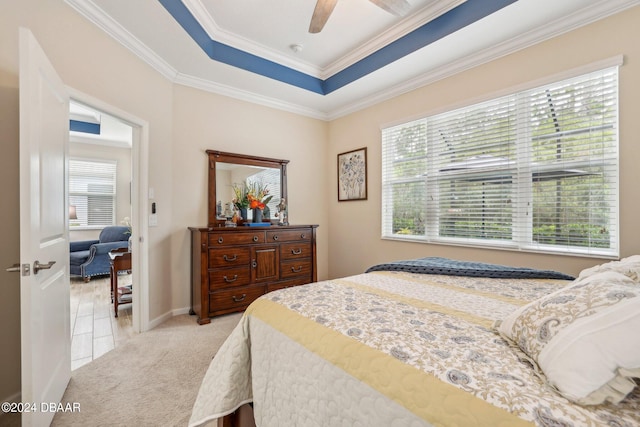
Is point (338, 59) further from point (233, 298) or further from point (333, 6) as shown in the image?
point (233, 298)

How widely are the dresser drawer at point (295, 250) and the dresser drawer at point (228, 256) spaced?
1.52ft

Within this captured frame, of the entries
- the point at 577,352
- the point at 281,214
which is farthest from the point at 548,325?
the point at 281,214

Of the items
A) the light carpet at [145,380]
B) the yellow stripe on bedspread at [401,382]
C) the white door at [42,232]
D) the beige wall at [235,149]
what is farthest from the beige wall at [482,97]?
the white door at [42,232]

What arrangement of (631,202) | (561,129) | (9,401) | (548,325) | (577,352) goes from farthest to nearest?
(561,129), (631,202), (9,401), (548,325), (577,352)

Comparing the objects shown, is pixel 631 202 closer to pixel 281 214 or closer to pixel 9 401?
pixel 281 214

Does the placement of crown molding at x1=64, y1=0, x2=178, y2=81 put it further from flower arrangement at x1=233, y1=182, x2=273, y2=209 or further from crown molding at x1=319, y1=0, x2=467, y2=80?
crown molding at x1=319, y1=0, x2=467, y2=80

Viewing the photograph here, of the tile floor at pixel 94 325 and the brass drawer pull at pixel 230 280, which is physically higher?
the brass drawer pull at pixel 230 280

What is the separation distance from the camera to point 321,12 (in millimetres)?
2072

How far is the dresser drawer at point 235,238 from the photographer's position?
296 cm

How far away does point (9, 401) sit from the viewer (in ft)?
5.31

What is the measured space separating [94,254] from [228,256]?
322cm

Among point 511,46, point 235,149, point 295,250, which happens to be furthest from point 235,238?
point 511,46

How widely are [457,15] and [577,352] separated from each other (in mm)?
2677

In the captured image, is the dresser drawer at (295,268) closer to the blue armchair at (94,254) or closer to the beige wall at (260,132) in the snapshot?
the beige wall at (260,132)
